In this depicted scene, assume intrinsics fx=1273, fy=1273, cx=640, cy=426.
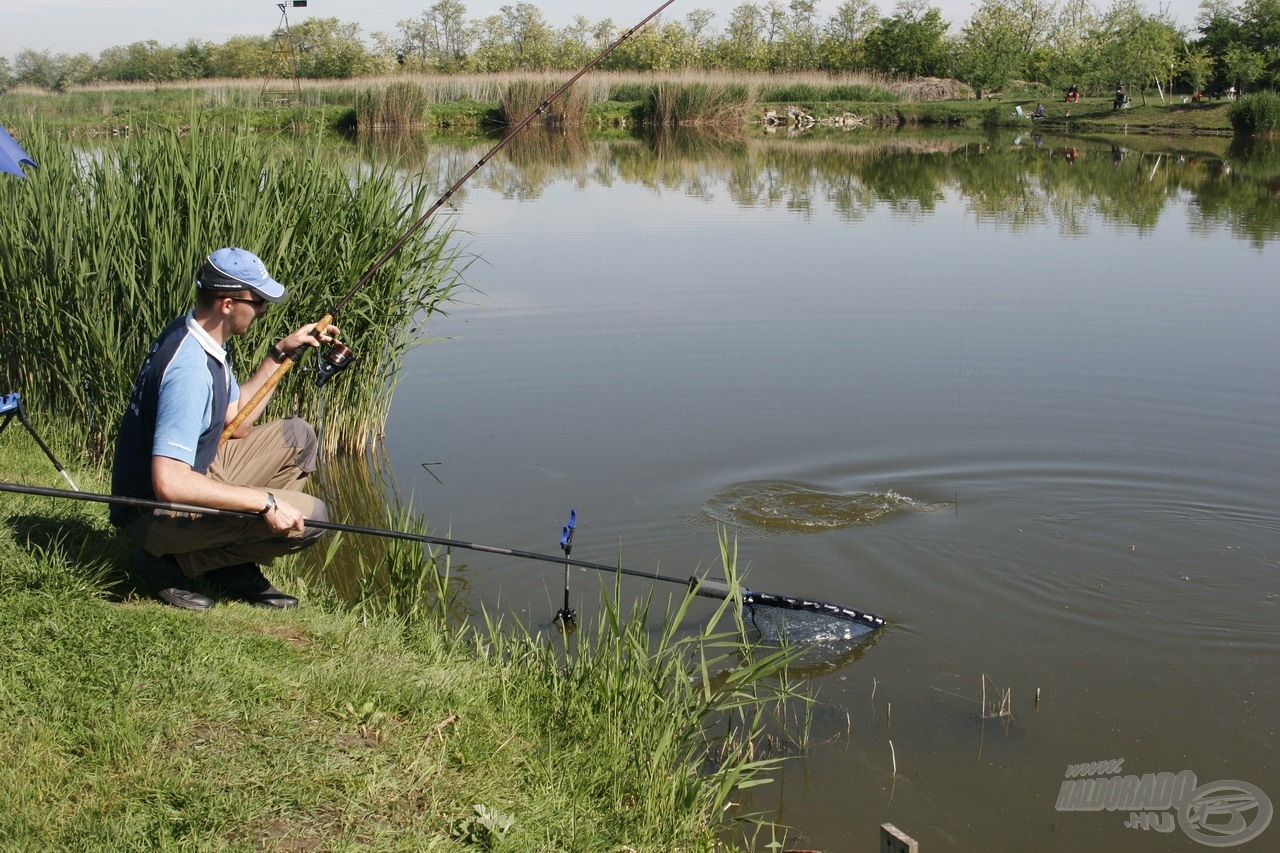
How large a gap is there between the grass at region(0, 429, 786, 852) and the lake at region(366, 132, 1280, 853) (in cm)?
67

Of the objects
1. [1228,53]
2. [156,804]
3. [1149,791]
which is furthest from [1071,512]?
[1228,53]

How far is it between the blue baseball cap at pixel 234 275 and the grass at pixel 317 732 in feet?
3.64

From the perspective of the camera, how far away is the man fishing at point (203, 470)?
13.8ft

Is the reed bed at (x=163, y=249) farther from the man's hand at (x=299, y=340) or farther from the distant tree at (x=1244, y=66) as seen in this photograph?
the distant tree at (x=1244, y=66)

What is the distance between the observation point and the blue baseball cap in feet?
14.5

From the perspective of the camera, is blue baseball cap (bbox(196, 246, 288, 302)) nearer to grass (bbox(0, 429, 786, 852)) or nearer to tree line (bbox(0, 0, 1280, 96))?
grass (bbox(0, 429, 786, 852))

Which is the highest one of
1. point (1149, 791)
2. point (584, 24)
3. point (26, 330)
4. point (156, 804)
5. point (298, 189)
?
point (584, 24)

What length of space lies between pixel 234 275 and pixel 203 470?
69 cm

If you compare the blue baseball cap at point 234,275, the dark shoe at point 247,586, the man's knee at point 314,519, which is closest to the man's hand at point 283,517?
the man's knee at point 314,519

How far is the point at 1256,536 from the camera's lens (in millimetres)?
6828

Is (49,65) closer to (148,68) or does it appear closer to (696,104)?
(148,68)

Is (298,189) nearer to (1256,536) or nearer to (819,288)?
(1256,536)

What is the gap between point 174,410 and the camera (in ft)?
13.8

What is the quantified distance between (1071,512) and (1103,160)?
24284mm
